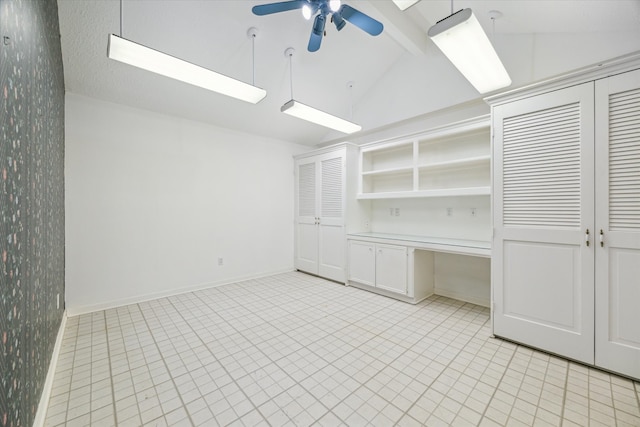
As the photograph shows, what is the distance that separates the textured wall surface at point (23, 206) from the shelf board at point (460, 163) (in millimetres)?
3626

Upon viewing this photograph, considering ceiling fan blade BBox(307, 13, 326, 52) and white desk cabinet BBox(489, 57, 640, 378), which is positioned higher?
ceiling fan blade BBox(307, 13, 326, 52)

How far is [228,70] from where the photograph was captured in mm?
3119

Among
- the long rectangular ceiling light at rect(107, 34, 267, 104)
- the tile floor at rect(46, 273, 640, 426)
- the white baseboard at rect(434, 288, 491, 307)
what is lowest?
the tile floor at rect(46, 273, 640, 426)

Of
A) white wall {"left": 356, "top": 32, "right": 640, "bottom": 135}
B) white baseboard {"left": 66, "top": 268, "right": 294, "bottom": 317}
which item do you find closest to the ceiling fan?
white wall {"left": 356, "top": 32, "right": 640, "bottom": 135}

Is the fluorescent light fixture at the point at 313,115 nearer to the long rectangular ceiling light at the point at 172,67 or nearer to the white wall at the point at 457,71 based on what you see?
the long rectangular ceiling light at the point at 172,67

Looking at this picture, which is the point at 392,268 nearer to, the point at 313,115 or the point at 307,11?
the point at 313,115

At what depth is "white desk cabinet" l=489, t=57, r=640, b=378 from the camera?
1.92m

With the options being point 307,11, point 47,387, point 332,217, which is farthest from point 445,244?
point 47,387

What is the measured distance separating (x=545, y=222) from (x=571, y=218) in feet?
0.54

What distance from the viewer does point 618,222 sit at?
194 centimetres

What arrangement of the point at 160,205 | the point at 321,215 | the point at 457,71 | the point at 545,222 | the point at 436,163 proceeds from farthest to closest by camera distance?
the point at 321,215 < the point at 160,205 < the point at 436,163 < the point at 457,71 < the point at 545,222

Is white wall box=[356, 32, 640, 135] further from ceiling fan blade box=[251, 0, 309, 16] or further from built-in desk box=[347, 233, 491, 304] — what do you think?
ceiling fan blade box=[251, 0, 309, 16]

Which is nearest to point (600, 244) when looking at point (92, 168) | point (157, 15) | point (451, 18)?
point (451, 18)

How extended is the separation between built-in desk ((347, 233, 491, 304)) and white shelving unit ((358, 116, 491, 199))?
66 cm
